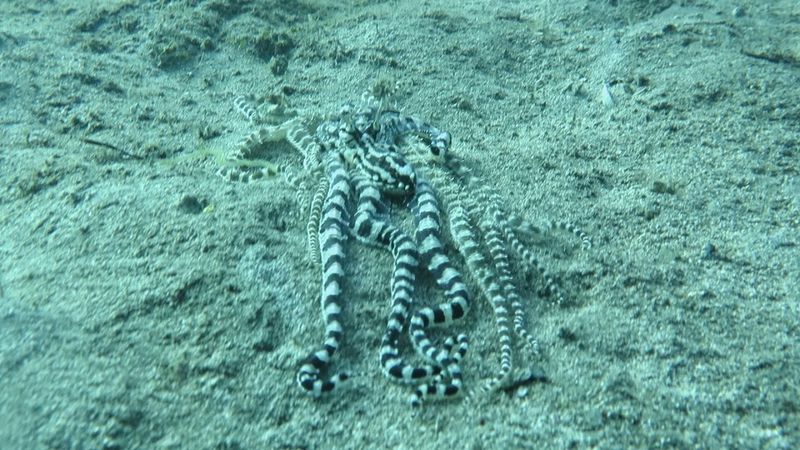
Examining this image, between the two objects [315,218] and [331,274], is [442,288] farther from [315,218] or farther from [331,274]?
[315,218]

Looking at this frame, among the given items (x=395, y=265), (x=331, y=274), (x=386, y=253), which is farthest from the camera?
(x=386, y=253)

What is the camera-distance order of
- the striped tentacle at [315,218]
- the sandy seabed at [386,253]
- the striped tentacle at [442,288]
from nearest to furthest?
the sandy seabed at [386,253] < the striped tentacle at [442,288] < the striped tentacle at [315,218]

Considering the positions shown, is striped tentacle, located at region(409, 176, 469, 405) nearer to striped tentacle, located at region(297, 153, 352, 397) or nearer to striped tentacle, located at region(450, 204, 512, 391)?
striped tentacle, located at region(450, 204, 512, 391)

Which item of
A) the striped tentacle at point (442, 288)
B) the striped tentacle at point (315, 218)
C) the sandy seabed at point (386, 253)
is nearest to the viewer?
the sandy seabed at point (386, 253)

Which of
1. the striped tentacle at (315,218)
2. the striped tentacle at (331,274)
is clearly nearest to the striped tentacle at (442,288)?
the striped tentacle at (331,274)

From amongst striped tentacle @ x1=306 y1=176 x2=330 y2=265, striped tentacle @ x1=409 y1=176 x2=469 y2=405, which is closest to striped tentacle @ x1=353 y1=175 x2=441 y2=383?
striped tentacle @ x1=409 y1=176 x2=469 y2=405

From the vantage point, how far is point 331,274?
3506 millimetres

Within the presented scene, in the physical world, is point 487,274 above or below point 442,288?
above

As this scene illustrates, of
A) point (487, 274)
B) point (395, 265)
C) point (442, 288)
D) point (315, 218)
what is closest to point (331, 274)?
point (395, 265)

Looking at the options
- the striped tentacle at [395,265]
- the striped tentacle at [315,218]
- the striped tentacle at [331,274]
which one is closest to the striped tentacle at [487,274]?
the striped tentacle at [395,265]

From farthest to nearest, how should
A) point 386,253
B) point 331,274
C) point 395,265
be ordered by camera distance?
point 386,253, point 395,265, point 331,274

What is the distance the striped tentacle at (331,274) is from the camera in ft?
9.66

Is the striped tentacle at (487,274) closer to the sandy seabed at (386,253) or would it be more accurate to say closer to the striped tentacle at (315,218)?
the sandy seabed at (386,253)

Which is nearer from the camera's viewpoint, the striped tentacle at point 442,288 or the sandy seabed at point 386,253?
the sandy seabed at point 386,253
